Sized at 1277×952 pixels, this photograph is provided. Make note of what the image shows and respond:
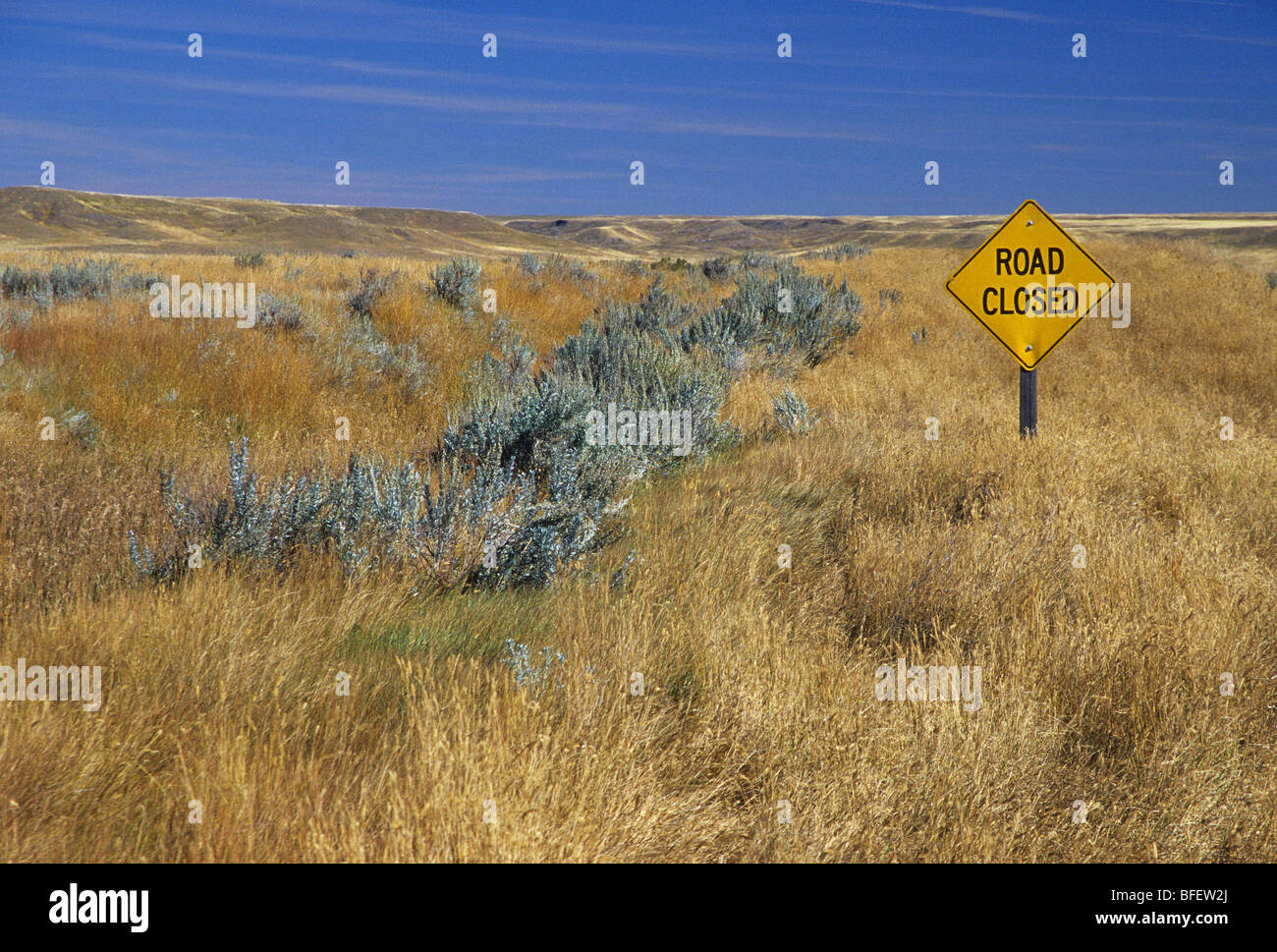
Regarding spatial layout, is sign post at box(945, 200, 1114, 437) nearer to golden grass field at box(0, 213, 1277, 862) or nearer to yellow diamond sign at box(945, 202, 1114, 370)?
yellow diamond sign at box(945, 202, 1114, 370)

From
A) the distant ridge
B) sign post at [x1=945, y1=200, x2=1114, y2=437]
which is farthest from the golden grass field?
the distant ridge

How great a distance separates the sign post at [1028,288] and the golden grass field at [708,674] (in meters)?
0.75

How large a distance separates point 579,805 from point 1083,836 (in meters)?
1.54

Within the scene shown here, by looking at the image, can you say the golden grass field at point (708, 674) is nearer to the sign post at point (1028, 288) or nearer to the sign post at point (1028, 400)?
the sign post at point (1028, 400)

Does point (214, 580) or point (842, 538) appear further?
point (842, 538)

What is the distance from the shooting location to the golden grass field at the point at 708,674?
2104 millimetres

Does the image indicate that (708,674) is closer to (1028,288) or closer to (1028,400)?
(1028,400)

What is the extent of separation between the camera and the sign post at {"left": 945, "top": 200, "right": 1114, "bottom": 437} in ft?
20.4

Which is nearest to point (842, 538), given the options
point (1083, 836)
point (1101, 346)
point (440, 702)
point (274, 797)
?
point (1083, 836)

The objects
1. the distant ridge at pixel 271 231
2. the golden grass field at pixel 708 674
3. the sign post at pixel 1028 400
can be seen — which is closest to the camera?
the golden grass field at pixel 708 674

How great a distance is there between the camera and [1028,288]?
21.0 ft

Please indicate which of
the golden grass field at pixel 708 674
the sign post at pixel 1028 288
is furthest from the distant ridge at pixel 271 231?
the golden grass field at pixel 708 674

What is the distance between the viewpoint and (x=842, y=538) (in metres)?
4.68
